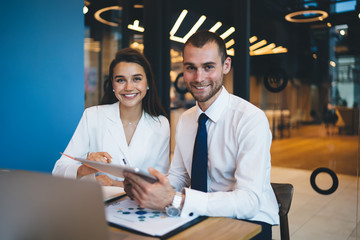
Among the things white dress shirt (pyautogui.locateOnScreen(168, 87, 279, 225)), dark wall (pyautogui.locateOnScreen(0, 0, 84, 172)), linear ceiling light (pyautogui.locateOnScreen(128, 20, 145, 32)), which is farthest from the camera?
linear ceiling light (pyautogui.locateOnScreen(128, 20, 145, 32))

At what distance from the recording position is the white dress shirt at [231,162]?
1.34 metres

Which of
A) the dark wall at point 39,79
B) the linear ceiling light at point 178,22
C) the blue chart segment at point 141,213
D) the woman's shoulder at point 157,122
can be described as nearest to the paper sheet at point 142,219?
the blue chart segment at point 141,213

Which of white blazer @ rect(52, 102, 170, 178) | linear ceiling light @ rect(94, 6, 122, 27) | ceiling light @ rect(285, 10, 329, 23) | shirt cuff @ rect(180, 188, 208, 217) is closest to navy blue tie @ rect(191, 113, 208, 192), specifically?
shirt cuff @ rect(180, 188, 208, 217)

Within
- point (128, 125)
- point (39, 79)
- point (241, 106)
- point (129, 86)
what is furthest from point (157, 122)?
point (39, 79)

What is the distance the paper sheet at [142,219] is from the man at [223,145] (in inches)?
4.4

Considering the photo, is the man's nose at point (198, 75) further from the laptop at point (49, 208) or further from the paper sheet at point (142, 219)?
the laptop at point (49, 208)

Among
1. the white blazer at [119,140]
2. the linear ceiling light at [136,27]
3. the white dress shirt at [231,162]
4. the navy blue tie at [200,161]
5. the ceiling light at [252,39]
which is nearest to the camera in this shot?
the white dress shirt at [231,162]

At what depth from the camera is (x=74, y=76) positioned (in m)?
3.25

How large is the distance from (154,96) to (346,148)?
1926 millimetres

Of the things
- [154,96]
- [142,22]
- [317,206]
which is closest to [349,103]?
[317,206]

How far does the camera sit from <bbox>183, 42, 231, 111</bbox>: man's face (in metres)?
1.74

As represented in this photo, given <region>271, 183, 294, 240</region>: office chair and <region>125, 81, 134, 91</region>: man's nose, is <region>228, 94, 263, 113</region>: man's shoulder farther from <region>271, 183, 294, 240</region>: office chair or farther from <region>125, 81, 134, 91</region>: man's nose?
<region>125, 81, 134, 91</region>: man's nose

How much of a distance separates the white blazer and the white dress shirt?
444 millimetres

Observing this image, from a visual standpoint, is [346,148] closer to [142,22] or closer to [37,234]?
[142,22]
